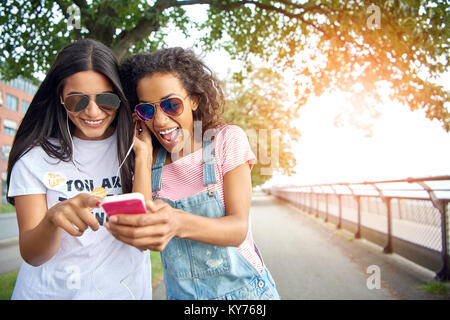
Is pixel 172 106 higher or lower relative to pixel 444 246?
higher

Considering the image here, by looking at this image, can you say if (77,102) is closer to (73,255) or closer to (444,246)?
(73,255)

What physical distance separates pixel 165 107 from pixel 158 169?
272 mm

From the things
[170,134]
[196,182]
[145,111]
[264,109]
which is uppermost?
[264,109]

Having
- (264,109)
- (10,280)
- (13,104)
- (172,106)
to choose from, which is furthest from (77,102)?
(13,104)

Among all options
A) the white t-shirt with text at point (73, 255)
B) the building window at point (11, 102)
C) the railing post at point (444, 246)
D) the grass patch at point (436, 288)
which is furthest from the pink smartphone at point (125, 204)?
the building window at point (11, 102)

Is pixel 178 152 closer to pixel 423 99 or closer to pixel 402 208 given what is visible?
pixel 423 99

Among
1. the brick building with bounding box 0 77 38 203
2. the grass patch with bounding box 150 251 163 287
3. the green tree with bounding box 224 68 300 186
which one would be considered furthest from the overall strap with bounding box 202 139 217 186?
the brick building with bounding box 0 77 38 203

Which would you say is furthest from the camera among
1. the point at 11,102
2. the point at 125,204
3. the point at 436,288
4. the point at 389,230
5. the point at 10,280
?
the point at 11,102

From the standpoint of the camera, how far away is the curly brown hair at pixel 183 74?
1626 mm

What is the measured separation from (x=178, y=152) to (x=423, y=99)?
205 inches

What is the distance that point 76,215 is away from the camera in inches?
43.3

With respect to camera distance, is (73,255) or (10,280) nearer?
(73,255)

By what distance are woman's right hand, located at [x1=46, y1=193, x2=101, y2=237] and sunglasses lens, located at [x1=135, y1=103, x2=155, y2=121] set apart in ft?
1.92

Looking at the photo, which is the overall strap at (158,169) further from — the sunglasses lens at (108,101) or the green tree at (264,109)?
the green tree at (264,109)
